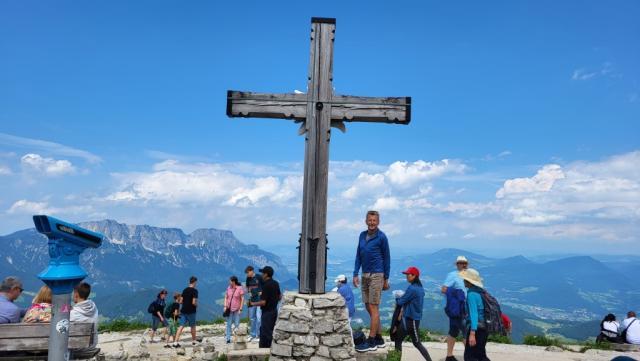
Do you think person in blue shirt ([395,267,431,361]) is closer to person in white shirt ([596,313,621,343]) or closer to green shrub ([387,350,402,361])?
green shrub ([387,350,402,361])

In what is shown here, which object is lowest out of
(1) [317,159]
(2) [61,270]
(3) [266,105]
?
(2) [61,270]

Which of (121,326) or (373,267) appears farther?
(121,326)

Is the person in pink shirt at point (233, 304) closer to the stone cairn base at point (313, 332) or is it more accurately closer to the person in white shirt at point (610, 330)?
the stone cairn base at point (313, 332)

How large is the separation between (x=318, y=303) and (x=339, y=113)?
3.39 metres

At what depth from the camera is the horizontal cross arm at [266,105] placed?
7.30 meters

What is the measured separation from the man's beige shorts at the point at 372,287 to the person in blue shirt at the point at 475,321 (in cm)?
152

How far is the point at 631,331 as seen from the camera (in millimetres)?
12867

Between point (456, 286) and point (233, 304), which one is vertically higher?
point (456, 286)

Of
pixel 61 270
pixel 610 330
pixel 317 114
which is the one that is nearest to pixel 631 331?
pixel 610 330

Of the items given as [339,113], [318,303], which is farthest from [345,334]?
[339,113]

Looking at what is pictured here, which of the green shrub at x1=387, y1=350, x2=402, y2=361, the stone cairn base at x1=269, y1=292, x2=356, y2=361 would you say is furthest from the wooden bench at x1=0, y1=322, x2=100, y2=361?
the green shrub at x1=387, y1=350, x2=402, y2=361

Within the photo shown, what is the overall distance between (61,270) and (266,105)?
4.27 metres

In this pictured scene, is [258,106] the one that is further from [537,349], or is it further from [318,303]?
[537,349]

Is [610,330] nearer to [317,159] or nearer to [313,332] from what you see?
[313,332]
